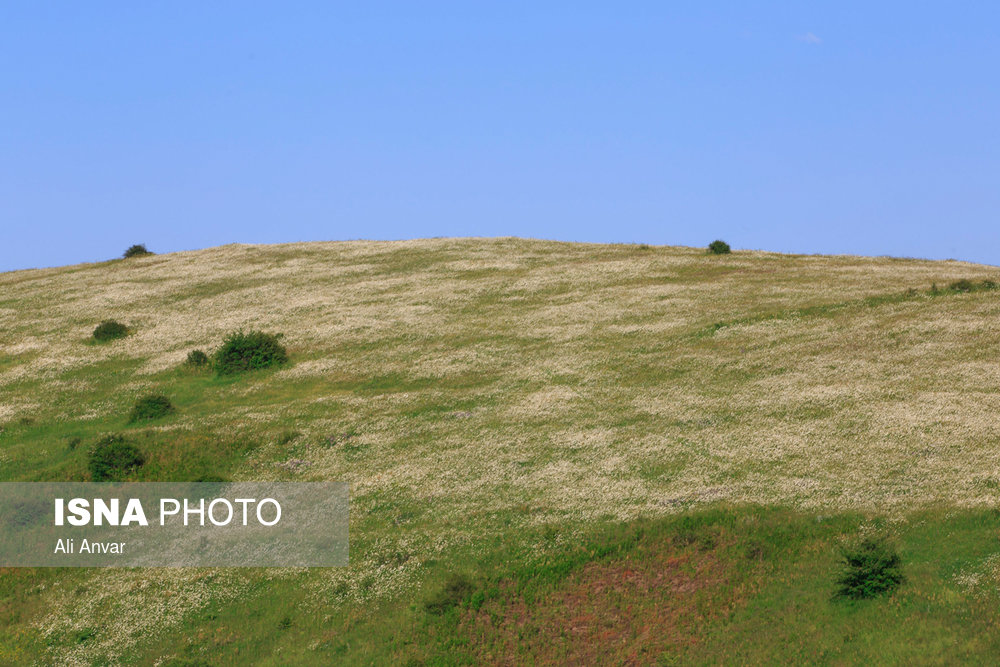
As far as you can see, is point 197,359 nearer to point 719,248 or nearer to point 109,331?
point 109,331

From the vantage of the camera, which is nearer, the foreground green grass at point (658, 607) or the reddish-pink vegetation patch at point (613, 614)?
the foreground green grass at point (658, 607)

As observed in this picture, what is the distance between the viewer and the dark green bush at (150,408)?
163 ft

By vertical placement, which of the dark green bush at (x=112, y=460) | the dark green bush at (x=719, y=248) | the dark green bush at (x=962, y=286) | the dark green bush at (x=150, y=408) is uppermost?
the dark green bush at (x=719, y=248)

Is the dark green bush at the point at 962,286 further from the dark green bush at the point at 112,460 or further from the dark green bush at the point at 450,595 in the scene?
the dark green bush at the point at 112,460

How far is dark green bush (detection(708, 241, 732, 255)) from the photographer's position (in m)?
85.0

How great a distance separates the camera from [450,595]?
2956 centimetres

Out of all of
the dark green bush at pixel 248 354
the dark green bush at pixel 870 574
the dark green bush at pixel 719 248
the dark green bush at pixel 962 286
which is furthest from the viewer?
the dark green bush at pixel 719 248

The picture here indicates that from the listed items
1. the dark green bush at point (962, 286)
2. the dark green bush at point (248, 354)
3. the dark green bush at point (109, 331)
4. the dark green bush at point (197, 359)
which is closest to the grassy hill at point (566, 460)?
the dark green bush at point (962, 286)

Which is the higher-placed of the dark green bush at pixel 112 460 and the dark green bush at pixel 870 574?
the dark green bush at pixel 112 460

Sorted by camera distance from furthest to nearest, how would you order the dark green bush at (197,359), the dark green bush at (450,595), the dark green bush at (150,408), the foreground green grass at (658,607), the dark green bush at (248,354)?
the dark green bush at (197,359), the dark green bush at (248,354), the dark green bush at (150,408), the dark green bush at (450,595), the foreground green grass at (658,607)

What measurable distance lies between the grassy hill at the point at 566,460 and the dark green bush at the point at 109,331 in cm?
114

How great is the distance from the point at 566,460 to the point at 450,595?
36.5ft

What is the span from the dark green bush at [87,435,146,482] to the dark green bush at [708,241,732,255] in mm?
58092

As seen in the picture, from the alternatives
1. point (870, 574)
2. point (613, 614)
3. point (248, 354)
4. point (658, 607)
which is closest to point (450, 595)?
point (613, 614)
